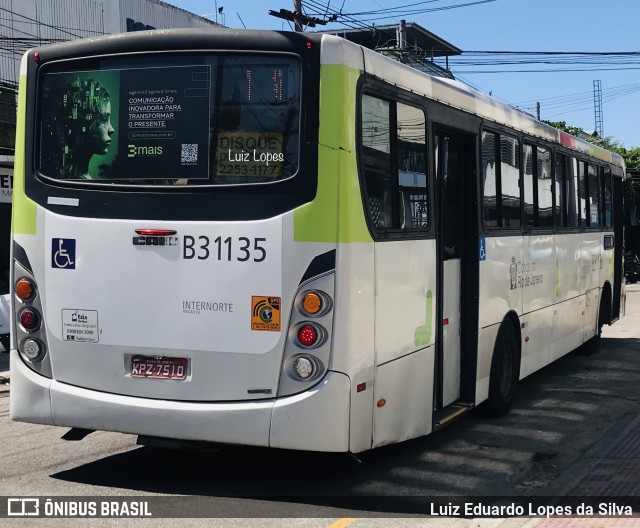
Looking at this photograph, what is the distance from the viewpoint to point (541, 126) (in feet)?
36.4

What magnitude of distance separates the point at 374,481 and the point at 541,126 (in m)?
5.76

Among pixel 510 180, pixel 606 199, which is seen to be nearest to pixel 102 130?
pixel 510 180

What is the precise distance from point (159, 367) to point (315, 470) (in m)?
1.56

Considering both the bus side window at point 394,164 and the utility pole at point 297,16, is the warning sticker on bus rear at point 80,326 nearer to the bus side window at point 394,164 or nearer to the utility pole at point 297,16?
the bus side window at point 394,164

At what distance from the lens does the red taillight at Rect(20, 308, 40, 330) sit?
664 cm

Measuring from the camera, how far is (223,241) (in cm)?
619

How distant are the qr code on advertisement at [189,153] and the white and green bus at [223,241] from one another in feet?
0.04

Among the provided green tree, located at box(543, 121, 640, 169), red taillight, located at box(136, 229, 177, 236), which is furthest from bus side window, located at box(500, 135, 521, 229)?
green tree, located at box(543, 121, 640, 169)

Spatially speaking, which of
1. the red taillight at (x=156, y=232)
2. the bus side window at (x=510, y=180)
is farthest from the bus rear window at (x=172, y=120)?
the bus side window at (x=510, y=180)

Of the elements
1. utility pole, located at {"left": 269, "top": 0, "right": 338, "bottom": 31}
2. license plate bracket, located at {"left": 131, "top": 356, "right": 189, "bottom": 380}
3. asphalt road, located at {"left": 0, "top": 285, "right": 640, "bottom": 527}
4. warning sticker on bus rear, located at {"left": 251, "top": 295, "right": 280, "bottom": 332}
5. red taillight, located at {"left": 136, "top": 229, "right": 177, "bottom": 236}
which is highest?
utility pole, located at {"left": 269, "top": 0, "right": 338, "bottom": 31}

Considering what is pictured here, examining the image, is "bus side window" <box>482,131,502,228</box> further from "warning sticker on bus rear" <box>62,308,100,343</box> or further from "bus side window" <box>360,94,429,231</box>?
"warning sticker on bus rear" <box>62,308,100,343</box>

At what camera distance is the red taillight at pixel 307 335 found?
19.7 feet

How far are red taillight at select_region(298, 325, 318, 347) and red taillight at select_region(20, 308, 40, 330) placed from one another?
6.45 ft

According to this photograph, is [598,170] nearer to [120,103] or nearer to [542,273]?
[542,273]
